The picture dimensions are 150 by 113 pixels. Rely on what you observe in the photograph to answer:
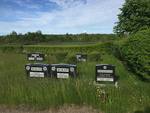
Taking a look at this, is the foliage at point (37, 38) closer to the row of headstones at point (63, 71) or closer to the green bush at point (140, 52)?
the row of headstones at point (63, 71)

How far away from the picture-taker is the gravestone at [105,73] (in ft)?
54.8

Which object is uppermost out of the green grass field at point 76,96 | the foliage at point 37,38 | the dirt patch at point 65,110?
the green grass field at point 76,96

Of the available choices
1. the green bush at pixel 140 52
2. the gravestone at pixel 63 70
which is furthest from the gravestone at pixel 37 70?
the green bush at pixel 140 52

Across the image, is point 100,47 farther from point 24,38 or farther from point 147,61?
point 24,38

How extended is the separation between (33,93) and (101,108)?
1789mm

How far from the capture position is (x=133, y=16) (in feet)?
184

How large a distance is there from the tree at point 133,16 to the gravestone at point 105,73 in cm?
3604

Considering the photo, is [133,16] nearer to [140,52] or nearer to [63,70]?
[63,70]

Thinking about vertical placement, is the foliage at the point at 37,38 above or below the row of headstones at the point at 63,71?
below

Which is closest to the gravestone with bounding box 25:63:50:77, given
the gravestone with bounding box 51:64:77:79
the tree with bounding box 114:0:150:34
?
the gravestone with bounding box 51:64:77:79

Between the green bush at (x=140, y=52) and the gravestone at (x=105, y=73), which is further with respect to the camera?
the gravestone at (x=105, y=73)

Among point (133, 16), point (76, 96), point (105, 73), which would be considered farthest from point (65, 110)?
point (133, 16)

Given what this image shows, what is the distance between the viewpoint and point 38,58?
38344mm

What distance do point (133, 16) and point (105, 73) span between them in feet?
133
